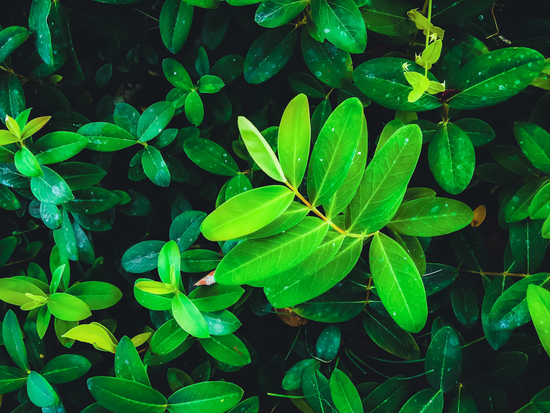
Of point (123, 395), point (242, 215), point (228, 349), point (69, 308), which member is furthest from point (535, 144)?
point (69, 308)

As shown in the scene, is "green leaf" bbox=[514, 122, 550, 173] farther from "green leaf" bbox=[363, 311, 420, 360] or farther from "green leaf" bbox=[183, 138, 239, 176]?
"green leaf" bbox=[183, 138, 239, 176]

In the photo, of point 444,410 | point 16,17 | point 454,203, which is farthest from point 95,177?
point 444,410

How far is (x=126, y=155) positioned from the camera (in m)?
1.25

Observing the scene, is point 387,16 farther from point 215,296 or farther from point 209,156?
point 215,296

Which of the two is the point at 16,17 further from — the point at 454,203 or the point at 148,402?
the point at 454,203

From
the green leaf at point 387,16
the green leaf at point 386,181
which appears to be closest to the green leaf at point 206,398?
the green leaf at point 386,181

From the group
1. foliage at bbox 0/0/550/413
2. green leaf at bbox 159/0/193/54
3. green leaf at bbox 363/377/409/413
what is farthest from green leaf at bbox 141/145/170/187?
green leaf at bbox 363/377/409/413

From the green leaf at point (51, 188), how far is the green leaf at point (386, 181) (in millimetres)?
735

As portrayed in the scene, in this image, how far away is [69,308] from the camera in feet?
3.31

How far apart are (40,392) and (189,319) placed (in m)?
0.54

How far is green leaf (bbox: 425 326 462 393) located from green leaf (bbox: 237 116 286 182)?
0.64 meters

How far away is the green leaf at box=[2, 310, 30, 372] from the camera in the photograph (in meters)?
1.03

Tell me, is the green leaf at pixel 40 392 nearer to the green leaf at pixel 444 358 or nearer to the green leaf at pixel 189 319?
the green leaf at pixel 189 319

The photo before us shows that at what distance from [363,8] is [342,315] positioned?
0.85 metres
